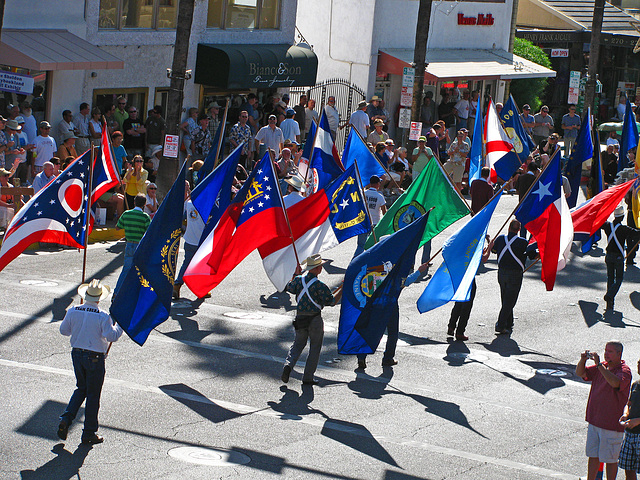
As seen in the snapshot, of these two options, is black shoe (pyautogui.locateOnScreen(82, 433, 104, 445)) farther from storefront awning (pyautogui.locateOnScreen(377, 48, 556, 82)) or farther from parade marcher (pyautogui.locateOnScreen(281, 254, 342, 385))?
storefront awning (pyautogui.locateOnScreen(377, 48, 556, 82))

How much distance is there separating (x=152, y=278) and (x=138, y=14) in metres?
14.7

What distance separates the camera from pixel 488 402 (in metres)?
11.7

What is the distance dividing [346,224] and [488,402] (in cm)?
399

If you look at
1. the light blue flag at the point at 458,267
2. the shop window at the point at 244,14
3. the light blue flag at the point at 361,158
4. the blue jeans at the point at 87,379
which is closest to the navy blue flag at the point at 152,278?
the blue jeans at the point at 87,379

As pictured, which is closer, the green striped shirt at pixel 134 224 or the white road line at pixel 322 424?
the white road line at pixel 322 424

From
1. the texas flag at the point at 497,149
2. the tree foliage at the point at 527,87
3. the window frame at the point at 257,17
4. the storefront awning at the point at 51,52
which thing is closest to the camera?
the storefront awning at the point at 51,52

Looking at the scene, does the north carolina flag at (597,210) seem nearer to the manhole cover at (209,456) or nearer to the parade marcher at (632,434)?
the parade marcher at (632,434)

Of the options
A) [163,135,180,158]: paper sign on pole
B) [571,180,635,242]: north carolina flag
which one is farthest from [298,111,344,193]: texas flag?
[571,180,635,242]: north carolina flag

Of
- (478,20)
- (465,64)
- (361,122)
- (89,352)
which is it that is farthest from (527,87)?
(89,352)

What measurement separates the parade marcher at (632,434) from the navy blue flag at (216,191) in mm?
6321

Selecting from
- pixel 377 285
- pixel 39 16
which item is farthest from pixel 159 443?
pixel 39 16

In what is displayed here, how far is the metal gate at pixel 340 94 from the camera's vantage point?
29531mm

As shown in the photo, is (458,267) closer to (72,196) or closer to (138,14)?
(72,196)

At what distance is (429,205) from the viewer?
49.7 feet
